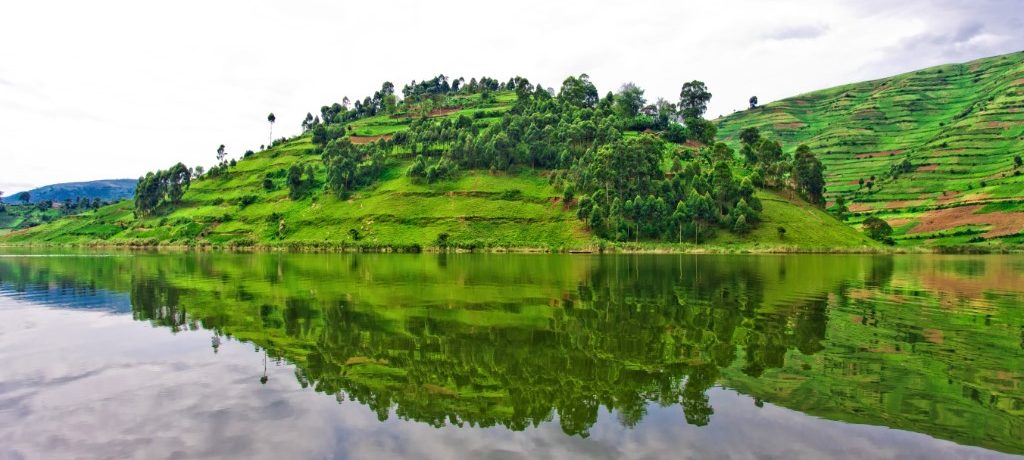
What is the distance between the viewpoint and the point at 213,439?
12688mm

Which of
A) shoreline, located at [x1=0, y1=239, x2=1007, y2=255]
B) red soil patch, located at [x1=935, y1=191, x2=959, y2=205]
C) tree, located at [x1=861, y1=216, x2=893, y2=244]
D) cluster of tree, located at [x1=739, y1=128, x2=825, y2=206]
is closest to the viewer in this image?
shoreline, located at [x1=0, y1=239, x2=1007, y2=255]

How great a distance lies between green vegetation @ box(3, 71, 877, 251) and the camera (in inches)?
4751

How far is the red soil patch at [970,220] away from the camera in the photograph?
135 metres

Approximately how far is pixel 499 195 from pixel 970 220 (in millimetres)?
124531

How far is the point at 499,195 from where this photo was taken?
141 m

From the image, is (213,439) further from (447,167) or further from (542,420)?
(447,167)

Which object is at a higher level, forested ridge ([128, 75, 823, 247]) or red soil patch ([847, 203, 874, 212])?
forested ridge ([128, 75, 823, 247])

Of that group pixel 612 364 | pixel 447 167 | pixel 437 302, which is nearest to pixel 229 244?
pixel 447 167

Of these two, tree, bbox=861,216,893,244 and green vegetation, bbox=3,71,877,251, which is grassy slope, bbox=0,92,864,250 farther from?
tree, bbox=861,216,893,244

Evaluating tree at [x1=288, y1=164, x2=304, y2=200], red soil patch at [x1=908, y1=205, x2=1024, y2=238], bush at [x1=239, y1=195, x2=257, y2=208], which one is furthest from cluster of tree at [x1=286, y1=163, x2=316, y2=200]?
red soil patch at [x1=908, y1=205, x2=1024, y2=238]

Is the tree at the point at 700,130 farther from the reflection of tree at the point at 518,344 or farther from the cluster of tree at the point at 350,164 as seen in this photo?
the reflection of tree at the point at 518,344

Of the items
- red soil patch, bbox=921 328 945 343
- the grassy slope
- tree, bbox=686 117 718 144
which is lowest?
red soil patch, bbox=921 328 945 343

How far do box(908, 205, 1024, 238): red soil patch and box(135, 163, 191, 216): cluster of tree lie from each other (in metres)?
220

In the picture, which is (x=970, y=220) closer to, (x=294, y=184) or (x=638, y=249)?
(x=638, y=249)
